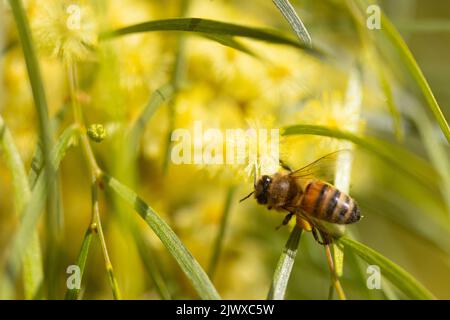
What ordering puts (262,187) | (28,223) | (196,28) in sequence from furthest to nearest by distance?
1. (262,187)
2. (196,28)
3. (28,223)

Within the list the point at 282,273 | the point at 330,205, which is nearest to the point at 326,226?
the point at 330,205

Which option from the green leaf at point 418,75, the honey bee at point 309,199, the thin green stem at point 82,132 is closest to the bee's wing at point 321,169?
the honey bee at point 309,199

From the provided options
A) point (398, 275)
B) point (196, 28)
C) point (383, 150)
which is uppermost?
point (196, 28)

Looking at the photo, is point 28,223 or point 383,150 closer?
point 28,223

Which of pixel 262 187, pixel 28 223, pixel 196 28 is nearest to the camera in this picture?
pixel 28 223

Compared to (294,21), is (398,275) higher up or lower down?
lower down

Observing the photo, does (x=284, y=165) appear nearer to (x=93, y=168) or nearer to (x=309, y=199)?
(x=309, y=199)

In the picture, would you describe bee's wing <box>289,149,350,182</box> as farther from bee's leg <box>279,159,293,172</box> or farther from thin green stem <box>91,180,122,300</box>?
thin green stem <box>91,180,122,300</box>
